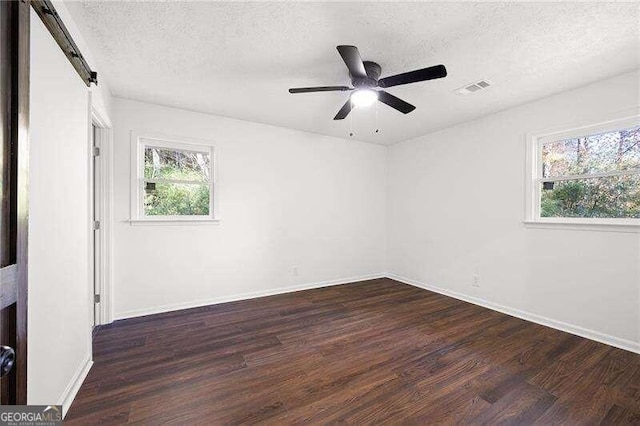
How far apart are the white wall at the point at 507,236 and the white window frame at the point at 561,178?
7 centimetres

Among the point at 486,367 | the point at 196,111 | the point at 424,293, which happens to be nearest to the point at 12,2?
the point at 196,111

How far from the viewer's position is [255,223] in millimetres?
3830

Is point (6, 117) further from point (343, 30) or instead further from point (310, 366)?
point (310, 366)

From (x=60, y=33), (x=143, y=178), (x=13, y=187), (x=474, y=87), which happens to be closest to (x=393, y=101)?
(x=474, y=87)

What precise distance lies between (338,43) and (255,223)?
2544 mm

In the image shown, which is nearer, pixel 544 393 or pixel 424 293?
pixel 544 393

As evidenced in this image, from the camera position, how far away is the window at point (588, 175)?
2.50 m

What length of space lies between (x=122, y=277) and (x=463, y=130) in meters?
4.72

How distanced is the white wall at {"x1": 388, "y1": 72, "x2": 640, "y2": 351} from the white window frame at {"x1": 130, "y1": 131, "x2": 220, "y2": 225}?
310 cm

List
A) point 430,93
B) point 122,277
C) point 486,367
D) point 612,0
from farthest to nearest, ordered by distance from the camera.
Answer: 1. point 122,277
2. point 430,93
3. point 486,367
4. point 612,0

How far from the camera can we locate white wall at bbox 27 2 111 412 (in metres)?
1.34

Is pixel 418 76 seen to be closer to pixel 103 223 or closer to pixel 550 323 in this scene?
pixel 550 323

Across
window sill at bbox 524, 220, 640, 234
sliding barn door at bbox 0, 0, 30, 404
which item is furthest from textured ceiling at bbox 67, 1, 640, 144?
window sill at bbox 524, 220, 640, 234

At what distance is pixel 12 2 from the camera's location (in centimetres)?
84
